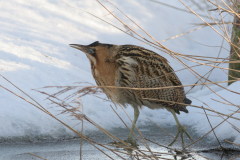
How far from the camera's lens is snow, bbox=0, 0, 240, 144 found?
9.09 feet

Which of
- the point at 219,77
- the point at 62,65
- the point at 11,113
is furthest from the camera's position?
the point at 219,77

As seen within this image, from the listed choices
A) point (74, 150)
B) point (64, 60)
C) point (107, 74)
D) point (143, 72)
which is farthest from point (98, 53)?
point (64, 60)

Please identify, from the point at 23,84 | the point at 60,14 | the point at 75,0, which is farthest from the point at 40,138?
the point at 75,0

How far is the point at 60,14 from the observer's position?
6879 mm

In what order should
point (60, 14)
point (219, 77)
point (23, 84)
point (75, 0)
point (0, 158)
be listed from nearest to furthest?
point (0, 158) < point (23, 84) < point (219, 77) < point (60, 14) < point (75, 0)

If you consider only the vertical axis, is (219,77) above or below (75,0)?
below

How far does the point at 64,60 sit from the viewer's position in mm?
4805

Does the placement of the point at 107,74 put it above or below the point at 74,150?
above

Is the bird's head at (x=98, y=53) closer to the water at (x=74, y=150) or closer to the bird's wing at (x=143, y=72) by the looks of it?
the bird's wing at (x=143, y=72)

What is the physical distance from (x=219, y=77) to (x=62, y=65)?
3111 mm

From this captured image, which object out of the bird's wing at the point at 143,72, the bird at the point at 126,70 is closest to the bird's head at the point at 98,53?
the bird at the point at 126,70

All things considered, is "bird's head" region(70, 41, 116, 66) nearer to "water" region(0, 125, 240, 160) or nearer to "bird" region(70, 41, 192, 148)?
"bird" region(70, 41, 192, 148)

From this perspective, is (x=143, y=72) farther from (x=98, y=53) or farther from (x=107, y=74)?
(x=98, y=53)

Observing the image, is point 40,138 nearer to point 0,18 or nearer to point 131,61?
point 131,61
